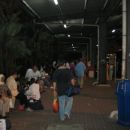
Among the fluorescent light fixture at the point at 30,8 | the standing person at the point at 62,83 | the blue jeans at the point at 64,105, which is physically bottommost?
the blue jeans at the point at 64,105

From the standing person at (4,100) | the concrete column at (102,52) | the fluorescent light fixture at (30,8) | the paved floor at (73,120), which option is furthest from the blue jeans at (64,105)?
the concrete column at (102,52)

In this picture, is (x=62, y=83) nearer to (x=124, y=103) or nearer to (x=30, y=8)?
(x=124, y=103)

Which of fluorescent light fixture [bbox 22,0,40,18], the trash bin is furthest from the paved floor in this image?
fluorescent light fixture [bbox 22,0,40,18]

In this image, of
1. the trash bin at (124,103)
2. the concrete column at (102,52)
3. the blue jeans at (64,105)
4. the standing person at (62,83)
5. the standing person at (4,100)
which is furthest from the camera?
the concrete column at (102,52)

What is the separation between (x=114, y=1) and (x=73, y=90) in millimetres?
11586

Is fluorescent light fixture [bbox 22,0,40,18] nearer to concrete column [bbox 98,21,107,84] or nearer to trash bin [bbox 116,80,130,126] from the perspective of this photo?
concrete column [bbox 98,21,107,84]

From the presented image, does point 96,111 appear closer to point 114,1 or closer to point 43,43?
point 114,1

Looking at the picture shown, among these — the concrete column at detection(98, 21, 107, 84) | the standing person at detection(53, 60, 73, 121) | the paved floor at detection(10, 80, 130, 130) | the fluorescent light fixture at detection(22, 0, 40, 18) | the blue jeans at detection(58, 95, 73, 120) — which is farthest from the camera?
the concrete column at detection(98, 21, 107, 84)

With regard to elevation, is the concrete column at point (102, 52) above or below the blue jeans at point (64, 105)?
above

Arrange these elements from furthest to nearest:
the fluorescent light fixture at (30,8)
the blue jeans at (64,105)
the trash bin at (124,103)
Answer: the fluorescent light fixture at (30,8) < the blue jeans at (64,105) < the trash bin at (124,103)

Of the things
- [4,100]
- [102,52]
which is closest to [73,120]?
[4,100]

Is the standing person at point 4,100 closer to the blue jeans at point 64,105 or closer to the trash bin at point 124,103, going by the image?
the blue jeans at point 64,105

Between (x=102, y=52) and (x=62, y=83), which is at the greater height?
(x=102, y=52)

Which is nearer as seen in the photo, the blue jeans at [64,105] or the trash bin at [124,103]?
the trash bin at [124,103]
